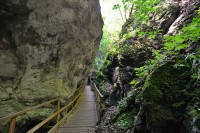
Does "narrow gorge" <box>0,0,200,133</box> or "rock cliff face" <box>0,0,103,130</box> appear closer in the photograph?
"narrow gorge" <box>0,0,200,133</box>

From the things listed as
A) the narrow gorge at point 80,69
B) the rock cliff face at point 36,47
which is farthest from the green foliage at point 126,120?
the rock cliff face at point 36,47

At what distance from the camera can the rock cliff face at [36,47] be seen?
278 inches

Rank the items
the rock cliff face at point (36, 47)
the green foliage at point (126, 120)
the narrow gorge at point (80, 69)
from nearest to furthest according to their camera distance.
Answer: the narrow gorge at point (80, 69)
the green foliage at point (126, 120)
the rock cliff face at point (36, 47)

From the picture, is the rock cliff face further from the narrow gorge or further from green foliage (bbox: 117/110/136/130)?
green foliage (bbox: 117/110/136/130)

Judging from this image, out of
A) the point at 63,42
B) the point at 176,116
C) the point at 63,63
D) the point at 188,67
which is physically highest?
the point at 63,42

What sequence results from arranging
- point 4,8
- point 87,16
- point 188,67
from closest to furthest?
point 188,67 → point 4,8 → point 87,16

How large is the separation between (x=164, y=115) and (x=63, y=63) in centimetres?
605

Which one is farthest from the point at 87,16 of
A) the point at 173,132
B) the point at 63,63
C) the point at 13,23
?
the point at 173,132

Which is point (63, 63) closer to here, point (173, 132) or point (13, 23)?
point (13, 23)

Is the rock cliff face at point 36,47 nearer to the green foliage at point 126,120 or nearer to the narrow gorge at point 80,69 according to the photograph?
the narrow gorge at point 80,69

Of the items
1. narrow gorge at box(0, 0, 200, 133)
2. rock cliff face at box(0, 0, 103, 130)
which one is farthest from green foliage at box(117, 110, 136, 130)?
rock cliff face at box(0, 0, 103, 130)

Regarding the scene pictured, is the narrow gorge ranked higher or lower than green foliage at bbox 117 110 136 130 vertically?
higher

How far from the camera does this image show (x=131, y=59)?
493 inches

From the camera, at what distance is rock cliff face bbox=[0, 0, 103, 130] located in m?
7.06
